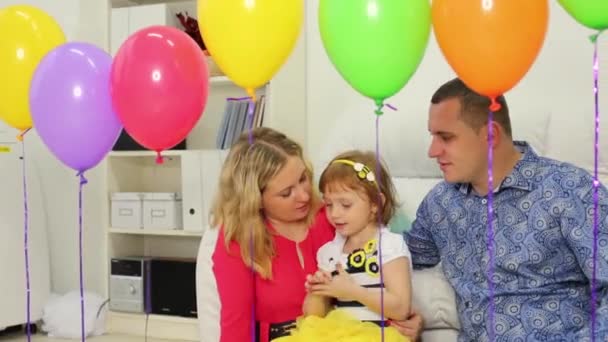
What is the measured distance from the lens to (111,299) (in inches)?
133

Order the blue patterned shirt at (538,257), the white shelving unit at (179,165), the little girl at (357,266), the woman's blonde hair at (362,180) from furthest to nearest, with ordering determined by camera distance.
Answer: the white shelving unit at (179,165), the woman's blonde hair at (362,180), the little girl at (357,266), the blue patterned shirt at (538,257)

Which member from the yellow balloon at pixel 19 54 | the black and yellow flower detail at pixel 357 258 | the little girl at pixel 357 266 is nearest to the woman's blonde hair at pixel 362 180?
the little girl at pixel 357 266

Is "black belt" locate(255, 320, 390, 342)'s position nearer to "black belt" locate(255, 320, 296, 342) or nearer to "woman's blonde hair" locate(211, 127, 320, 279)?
"black belt" locate(255, 320, 296, 342)

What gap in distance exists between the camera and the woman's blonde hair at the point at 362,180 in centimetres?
181

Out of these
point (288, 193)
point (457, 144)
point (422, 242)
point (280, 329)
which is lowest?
point (280, 329)

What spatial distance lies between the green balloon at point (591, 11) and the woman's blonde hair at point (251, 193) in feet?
2.87

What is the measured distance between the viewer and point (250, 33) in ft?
4.91

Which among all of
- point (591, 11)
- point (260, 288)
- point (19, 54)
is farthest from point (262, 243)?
point (591, 11)

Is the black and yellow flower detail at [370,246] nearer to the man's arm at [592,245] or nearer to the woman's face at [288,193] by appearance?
the woman's face at [288,193]

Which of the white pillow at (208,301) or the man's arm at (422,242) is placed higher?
the man's arm at (422,242)

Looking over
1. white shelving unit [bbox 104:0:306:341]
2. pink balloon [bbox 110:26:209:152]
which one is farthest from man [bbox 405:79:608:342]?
white shelving unit [bbox 104:0:306:341]

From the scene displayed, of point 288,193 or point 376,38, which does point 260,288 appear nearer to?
point 288,193

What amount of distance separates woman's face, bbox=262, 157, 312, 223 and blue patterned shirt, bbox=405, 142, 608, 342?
46 centimetres

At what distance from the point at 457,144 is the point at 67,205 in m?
2.63
